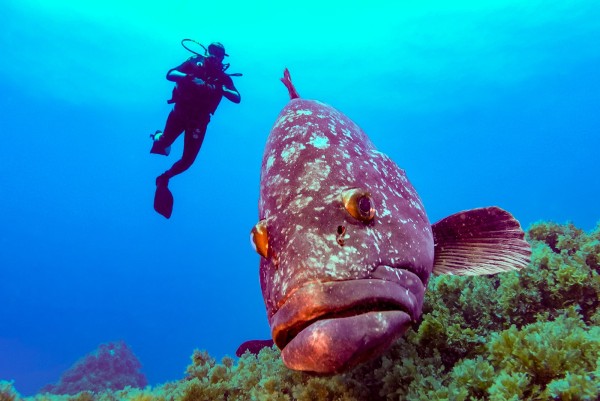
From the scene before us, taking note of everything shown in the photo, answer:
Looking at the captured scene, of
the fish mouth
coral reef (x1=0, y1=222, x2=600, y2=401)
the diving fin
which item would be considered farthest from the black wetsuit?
the fish mouth

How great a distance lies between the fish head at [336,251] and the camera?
6.75 ft

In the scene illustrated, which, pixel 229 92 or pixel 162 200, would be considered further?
pixel 162 200

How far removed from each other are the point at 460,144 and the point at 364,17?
6081 centimetres

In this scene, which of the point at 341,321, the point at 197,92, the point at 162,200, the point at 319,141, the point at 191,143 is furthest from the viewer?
the point at 162,200

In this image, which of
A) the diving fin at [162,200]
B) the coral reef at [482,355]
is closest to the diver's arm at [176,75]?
the diving fin at [162,200]

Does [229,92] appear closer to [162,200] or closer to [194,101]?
[194,101]

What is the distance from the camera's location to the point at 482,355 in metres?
2.95

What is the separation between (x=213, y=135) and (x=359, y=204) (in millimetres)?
104519

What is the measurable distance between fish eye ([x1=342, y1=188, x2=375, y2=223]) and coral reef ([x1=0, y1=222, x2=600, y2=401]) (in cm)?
121

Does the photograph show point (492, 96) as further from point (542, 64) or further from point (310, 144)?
point (310, 144)

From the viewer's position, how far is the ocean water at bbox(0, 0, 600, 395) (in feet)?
157

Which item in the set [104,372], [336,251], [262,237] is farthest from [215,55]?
[104,372]

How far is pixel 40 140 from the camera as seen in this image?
9806 cm

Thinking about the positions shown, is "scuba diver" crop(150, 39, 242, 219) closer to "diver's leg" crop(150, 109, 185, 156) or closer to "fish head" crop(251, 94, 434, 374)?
"diver's leg" crop(150, 109, 185, 156)
